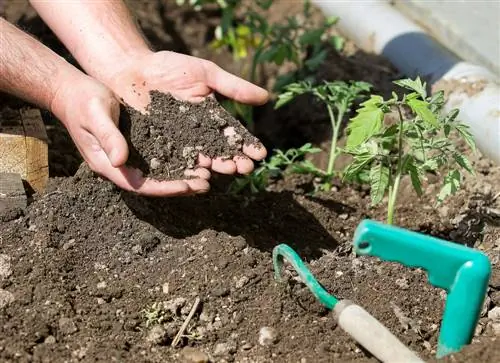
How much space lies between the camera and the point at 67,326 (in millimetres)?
2082

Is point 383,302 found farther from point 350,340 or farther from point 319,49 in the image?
point 319,49

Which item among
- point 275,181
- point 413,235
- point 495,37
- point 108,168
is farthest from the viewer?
point 495,37

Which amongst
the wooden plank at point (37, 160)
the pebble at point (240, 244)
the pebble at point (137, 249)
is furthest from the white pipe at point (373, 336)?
the wooden plank at point (37, 160)

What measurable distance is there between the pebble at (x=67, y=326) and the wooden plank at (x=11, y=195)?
1.48 ft

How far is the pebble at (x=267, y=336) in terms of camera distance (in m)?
2.10

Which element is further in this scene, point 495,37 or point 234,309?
point 495,37

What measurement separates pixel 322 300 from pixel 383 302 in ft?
0.80

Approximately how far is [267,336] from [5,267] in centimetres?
76

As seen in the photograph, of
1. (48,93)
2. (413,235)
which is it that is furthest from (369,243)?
(48,93)

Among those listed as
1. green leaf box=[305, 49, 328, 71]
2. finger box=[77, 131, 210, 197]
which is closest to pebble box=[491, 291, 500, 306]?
finger box=[77, 131, 210, 197]

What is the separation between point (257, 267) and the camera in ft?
7.47

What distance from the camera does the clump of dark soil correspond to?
7.91ft

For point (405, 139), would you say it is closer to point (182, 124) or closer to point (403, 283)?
point (403, 283)

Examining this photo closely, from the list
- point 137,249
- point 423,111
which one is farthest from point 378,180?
point 137,249
